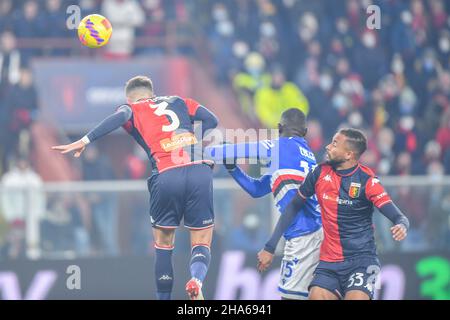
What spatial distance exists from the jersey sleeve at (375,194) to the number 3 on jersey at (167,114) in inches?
76.3

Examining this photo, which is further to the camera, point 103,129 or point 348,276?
point 348,276

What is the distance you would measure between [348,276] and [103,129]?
8.77 ft

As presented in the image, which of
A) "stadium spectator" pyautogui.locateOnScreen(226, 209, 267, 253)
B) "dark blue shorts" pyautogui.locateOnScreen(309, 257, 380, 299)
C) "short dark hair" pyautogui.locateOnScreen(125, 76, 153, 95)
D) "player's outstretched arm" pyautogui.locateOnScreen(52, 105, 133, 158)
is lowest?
"stadium spectator" pyautogui.locateOnScreen(226, 209, 267, 253)

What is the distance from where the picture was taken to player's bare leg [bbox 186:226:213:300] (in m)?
10.9

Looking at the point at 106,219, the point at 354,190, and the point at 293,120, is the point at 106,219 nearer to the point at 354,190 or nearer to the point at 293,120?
the point at 293,120

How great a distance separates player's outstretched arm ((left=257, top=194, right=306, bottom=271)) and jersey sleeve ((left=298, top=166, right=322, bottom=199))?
5 cm

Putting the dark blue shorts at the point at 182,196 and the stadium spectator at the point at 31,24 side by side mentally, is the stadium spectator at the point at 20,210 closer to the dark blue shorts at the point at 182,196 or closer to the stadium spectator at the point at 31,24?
the stadium spectator at the point at 31,24

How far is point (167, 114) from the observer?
11.5 metres

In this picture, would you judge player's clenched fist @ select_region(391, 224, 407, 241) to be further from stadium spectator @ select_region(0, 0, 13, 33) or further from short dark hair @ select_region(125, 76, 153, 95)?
stadium spectator @ select_region(0, 0, 13, 33)

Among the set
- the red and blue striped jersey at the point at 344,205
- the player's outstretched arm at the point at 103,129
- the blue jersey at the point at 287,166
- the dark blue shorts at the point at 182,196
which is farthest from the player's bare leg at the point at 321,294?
the player's outstretched arm at the point at 103,129

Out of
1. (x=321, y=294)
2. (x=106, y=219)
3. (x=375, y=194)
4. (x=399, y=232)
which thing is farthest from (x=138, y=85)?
(x=106, y=219)

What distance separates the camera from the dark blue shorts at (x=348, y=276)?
36.2 ft

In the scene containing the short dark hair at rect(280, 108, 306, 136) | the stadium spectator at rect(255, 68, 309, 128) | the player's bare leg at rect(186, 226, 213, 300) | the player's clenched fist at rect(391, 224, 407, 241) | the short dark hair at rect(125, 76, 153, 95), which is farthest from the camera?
the stadium spectator at rect(255, 68, 309, 128)

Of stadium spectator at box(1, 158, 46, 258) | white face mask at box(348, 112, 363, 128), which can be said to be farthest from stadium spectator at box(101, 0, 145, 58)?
stadium spectator at box(1, 158, 46, 258)
